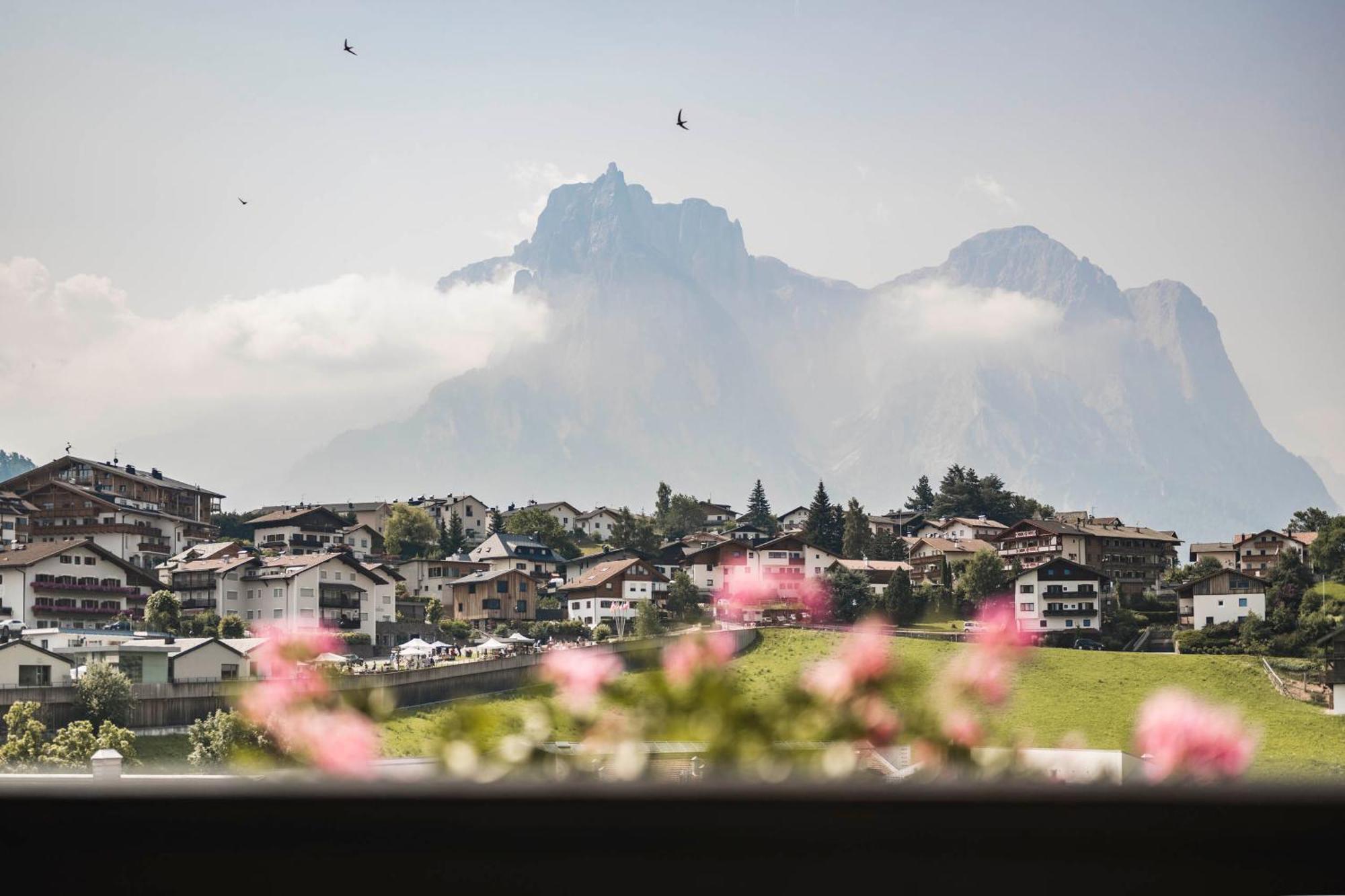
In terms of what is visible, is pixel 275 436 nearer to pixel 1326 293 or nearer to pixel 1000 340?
pixel 1000 340

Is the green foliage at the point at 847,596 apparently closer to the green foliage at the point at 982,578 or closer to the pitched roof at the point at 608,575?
the green foliage at the point at 982,578

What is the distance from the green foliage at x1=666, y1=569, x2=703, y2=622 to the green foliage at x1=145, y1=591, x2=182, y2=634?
25.7 feet

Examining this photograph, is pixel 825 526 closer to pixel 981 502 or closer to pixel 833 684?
pixel 981 502

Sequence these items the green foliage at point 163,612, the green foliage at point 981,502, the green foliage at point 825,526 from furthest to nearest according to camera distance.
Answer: the green foliage at point 981,502
the green foliage at point 825,526
the green foliage at point 163,612

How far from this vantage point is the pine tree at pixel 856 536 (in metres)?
26.1

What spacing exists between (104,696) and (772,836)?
14.4 meters

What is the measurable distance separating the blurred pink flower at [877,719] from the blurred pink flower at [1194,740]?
0.56 ft

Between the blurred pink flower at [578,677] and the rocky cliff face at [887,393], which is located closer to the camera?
the blurred pink flower at [578,677]

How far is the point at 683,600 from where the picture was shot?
2125 centimetres

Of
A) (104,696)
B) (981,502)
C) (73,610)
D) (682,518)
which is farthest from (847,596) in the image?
(73,610)

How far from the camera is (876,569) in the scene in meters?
23.9

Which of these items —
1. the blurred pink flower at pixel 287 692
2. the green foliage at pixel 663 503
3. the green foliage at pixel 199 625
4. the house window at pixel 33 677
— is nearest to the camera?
the blurred pink flower at pixel 287 692

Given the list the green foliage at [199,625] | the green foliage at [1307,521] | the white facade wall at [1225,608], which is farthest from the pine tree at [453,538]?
the green foliage at [1307,521]

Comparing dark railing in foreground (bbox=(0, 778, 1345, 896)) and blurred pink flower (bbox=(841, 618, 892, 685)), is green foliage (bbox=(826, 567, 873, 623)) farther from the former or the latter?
dark railing in foreground (bbox=(0, 778, 1345, 896))
